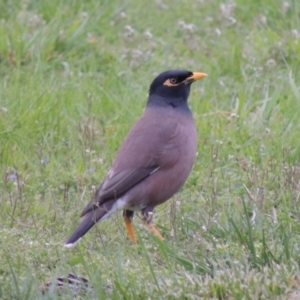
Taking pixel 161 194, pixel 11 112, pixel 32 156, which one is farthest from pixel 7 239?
pixel 11 112

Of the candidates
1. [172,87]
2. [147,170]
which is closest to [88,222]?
[147,170]

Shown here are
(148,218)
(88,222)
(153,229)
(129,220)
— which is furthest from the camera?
(129,220)

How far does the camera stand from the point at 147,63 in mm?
9211

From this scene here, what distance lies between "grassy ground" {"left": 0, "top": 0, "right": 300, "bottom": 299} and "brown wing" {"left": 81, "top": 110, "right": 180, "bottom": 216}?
0.80 feet

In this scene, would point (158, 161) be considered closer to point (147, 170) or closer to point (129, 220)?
point (147, 170)

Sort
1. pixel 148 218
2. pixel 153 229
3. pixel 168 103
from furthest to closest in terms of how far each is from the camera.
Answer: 1. pixel 168 103
2. pixel 148 218
3. pixel 153 229

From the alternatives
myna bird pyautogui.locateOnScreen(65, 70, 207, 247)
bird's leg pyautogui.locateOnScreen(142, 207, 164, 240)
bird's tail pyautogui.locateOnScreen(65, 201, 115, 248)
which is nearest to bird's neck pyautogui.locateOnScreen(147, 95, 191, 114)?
myna bird pyautogui.locateOnScreen(65, 70, 207, 247)

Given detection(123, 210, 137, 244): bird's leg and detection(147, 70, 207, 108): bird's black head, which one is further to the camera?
detection(147, 70, 207, 108): bird's black head

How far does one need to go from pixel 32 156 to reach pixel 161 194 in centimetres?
140

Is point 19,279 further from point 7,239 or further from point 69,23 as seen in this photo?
point 69,23

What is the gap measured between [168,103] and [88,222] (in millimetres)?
1250

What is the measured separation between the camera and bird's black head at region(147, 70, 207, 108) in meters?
6.89

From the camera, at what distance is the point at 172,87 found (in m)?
6.91

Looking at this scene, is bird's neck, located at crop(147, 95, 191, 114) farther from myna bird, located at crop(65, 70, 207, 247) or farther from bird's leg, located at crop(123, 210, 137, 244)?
bird's leg, located at crop(123, 210, 137, 244)
